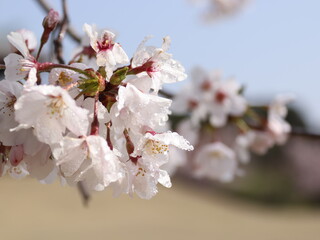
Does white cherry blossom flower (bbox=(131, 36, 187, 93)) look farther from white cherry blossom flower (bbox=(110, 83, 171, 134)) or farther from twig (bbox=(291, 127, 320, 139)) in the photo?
twig (bbox=(291, 127, 320, 139))

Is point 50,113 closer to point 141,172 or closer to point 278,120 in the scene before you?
point 141,172

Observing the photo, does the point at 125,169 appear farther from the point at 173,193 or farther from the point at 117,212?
the point at 173,193

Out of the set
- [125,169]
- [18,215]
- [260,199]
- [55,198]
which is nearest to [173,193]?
[260,199]

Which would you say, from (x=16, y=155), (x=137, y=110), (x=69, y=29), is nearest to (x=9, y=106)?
(x=16, y=155)

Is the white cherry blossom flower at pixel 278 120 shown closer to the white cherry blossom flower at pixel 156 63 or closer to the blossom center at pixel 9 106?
the white cherry blossom flower at pixel 156 63

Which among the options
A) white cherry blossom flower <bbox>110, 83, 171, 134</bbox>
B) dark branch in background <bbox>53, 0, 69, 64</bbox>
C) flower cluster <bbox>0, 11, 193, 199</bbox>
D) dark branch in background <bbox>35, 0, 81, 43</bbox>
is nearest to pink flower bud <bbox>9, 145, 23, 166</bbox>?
flower cluster <bbox>0, 11, 193, 199</bbox>

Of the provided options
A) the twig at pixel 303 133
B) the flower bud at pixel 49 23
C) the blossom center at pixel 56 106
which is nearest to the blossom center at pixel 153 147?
the blossom center at pixel 56 106

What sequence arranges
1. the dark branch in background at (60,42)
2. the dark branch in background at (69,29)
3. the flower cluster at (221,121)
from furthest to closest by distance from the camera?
the flower cluster at (221,121) → the dark branch in background at (69,29) → the dark branch in background at (60,42)
